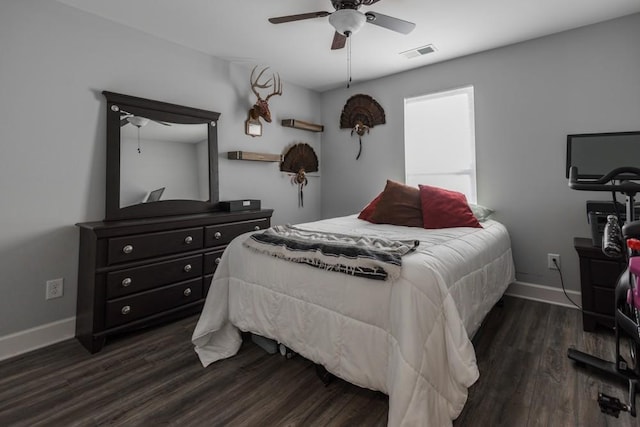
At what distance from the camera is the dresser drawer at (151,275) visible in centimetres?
215

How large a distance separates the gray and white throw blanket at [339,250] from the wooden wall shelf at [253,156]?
5.12 feet

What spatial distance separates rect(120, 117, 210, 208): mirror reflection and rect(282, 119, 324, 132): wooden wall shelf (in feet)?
3.58

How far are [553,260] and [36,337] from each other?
13.8 ft

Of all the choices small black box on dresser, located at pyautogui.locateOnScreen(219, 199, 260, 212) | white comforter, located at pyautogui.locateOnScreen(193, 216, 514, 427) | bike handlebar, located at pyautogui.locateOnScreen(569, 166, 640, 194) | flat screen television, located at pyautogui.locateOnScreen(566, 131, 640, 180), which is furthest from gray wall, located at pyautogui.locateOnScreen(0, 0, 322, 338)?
flat screen television, located at pyautogui.locateOnScreen(566, 131, 640, 180)

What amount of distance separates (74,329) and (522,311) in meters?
3.62

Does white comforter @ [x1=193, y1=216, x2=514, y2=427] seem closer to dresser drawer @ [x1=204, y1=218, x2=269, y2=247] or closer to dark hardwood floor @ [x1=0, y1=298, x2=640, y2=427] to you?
dark hardwood floor @ [x1=0, y1=298, x2=640, y2=427]

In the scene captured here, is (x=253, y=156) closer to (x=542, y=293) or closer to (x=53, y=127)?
(x=53, y=127)

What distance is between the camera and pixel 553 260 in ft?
9.15

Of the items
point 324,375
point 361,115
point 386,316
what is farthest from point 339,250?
point 361,115

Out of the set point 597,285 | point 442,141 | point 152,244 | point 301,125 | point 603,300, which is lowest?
point 603,300

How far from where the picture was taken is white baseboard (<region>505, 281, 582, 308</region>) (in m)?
2.71

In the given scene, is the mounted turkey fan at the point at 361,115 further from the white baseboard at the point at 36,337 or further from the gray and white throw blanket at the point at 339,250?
the white baseboard at the point at 36,337

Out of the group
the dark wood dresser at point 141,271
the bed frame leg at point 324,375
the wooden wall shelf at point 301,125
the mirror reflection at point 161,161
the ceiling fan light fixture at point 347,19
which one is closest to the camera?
the bed frame leg at point 324,375

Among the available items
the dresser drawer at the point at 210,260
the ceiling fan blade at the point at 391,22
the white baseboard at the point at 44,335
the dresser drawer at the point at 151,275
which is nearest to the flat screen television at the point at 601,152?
the white baseboard at the point at 44,335
